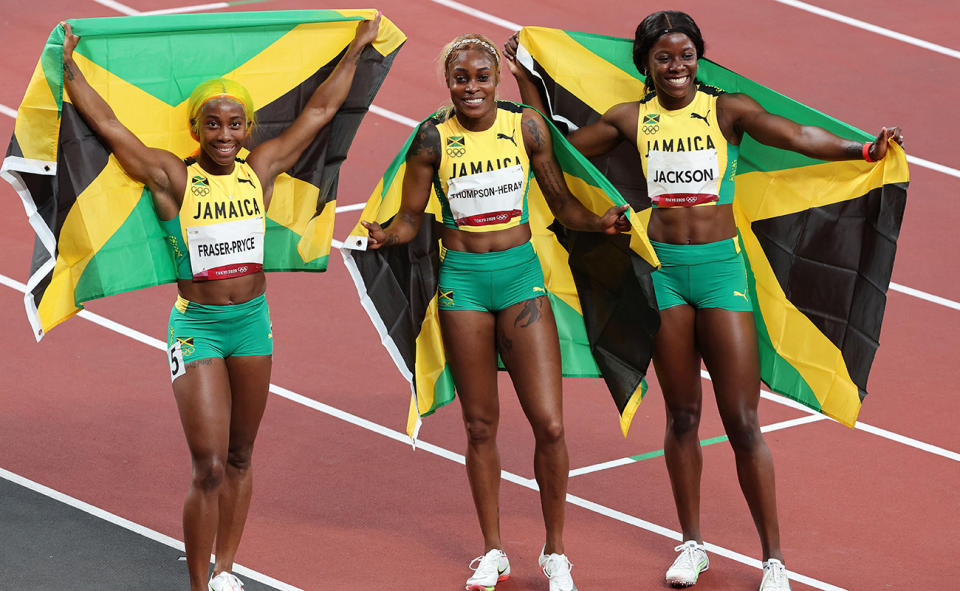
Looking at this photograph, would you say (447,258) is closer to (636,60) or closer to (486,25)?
(636,60)

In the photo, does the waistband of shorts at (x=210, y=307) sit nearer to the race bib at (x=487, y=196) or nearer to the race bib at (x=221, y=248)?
the race bib at (x=221, y=248)

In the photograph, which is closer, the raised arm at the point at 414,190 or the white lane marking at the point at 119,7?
the raised arm at the point at 414,190

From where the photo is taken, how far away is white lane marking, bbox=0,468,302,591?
6820 millimetres

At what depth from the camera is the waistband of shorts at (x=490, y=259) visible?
6.42 metres

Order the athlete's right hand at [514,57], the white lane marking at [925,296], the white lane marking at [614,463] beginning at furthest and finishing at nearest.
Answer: the white lane marking at [925,296] → the white lane marking at [614,463] → the athlete's right hand at [514,57]

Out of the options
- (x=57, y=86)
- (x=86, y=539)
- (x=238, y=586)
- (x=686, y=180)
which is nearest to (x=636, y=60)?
(x=686, y=180)

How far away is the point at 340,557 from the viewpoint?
7.05 m

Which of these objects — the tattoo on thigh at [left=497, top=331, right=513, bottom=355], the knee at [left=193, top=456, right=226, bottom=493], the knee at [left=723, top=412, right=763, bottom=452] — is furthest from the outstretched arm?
the knee at [left=193, top=456, right=226, bottom=493]

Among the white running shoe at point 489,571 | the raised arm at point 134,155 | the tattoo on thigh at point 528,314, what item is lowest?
the white running shoe at point 489,571

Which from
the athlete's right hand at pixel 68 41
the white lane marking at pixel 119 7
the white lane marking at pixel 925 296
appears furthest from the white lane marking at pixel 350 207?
the athlete's right hand at pixel 68 41

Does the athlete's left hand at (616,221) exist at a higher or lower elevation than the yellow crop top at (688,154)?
lower

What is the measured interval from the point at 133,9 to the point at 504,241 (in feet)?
31.1

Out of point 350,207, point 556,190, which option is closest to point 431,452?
point 556,190

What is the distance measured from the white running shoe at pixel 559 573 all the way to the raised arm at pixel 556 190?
1524mm
